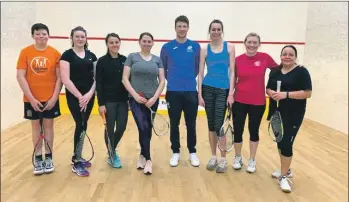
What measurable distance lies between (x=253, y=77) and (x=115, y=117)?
A: 3.60 ft

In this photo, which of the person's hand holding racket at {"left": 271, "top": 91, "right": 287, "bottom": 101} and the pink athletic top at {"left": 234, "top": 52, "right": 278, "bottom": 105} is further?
the pink athletic top at {"left": 234, "top": 52, "right": 278, "bottom": 105}

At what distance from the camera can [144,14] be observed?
17.0 feet

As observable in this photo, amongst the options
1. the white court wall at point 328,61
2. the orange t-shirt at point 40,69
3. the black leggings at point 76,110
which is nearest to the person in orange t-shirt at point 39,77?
the orange t-shirt at point 40,69

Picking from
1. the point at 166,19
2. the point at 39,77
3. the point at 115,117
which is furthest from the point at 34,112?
the point at 166,19

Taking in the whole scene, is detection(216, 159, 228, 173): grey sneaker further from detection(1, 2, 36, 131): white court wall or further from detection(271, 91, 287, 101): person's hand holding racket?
detection(1, 2, 36, 131): white court wall

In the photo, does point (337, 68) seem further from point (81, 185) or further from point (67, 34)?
point (67, 34)

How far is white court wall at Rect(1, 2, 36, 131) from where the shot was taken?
151 inches

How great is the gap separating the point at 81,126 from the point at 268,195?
1433mm

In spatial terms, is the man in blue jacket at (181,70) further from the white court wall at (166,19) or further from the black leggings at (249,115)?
the white court wall at (166,19)

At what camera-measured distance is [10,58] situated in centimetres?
395

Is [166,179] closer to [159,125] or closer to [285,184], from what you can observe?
[159,125]

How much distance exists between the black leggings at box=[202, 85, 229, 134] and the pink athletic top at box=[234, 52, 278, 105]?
0.42 ft

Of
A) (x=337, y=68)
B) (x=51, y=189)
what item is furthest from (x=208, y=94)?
(x=337, y=68)

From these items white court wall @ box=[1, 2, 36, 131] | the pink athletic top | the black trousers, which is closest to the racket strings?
the black trousers
